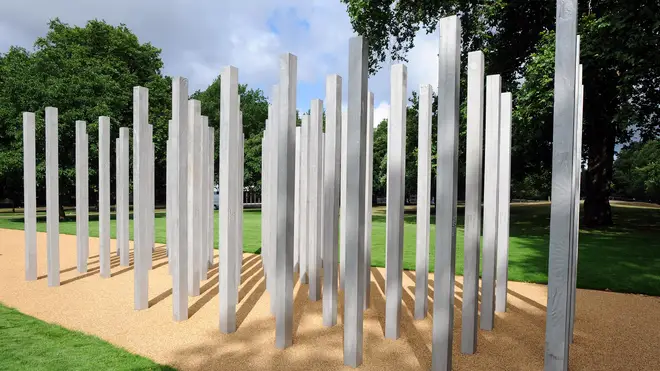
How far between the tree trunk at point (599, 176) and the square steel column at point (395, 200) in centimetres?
1836

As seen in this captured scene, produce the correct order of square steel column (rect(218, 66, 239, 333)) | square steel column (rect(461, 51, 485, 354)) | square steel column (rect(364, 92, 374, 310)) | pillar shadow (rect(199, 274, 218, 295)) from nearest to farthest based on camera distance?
1. square steel column (rect(461, 51, 485, 354))
2. square steel column (rect(218, 66, 239, 333))
3. square steel column (rect(364, 92, 374, 310))
4. pillar shadow (rect(199, 274, 218, 295))

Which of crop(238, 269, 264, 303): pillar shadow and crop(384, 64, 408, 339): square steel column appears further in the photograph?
crop(238, 269, 264, 303): pillar shadow

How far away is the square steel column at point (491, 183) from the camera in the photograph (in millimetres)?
4840

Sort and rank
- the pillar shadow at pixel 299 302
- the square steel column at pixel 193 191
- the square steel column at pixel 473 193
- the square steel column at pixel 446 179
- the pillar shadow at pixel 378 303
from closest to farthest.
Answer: the square steel column at pixel 446 179, the square steel column at pixel 473 193, the pillar shadow at pixel 299 302, the pillar shadow at pixel 378 303, the square steel column at pixel 193 191

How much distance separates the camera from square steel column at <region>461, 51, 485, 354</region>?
4.05m

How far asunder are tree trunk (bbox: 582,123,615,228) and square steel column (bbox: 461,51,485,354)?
718 inches

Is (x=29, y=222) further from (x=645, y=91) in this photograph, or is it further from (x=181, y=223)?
(x=645, y=91)

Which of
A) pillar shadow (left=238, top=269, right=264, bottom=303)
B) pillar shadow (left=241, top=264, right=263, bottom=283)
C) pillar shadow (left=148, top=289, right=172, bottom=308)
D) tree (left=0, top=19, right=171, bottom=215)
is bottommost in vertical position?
pillar shadow (left=241, top=264, right=263, bottom=283)

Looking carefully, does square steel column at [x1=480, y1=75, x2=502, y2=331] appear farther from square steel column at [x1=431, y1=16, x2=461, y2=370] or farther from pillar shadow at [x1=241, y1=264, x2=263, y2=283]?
pillar shadow at [x1=241, y1=264, x2=263, y2=283]

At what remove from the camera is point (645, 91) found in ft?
49.1

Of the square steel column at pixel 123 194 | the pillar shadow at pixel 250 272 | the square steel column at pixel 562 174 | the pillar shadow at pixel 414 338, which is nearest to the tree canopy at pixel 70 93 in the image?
the square steel column at pixel 123 194

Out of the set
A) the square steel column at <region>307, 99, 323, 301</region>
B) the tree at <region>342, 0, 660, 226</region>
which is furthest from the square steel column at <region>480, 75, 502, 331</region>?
the tree at <region>342, 0, 660, 226</region>

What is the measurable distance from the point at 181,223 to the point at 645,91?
651 inches

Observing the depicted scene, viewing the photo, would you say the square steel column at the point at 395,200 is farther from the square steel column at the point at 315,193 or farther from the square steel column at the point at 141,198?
the square steel column at the point at 141,198
